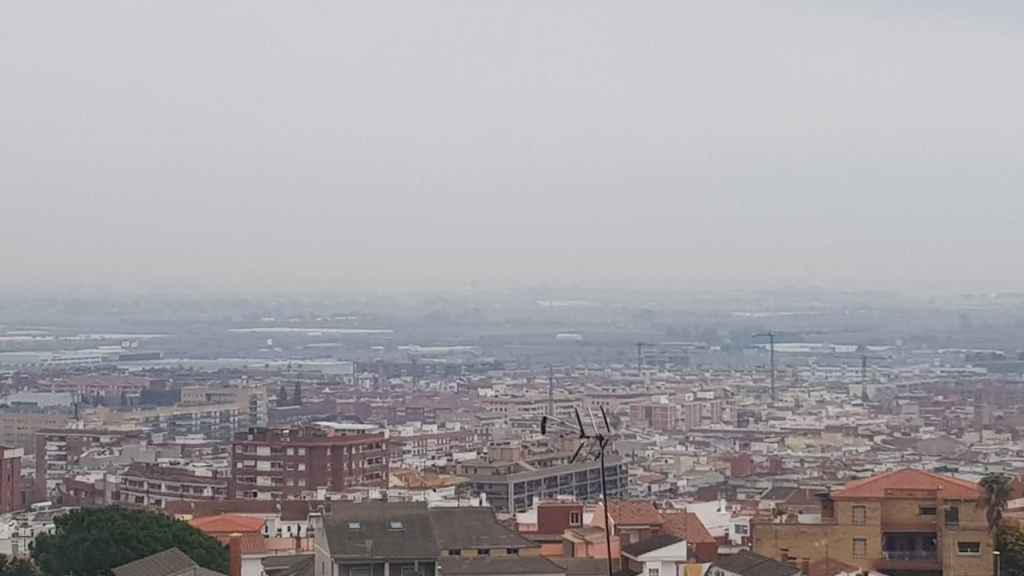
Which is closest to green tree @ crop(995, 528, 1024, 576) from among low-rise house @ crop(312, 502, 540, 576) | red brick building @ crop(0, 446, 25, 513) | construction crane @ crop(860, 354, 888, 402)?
low-rise house @ crop(312, 502, 540, 576)

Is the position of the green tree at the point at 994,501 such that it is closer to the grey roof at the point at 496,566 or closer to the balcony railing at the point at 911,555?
the balcony railing at the point at 911,555

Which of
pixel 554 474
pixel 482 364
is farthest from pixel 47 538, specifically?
pixel 482 364

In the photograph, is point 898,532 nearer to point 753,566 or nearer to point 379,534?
point 753,566

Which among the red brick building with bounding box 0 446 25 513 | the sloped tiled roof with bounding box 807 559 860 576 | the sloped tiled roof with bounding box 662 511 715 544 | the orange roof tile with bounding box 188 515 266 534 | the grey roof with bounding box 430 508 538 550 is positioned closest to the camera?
the grey roof with bounding box 430 508 538 550

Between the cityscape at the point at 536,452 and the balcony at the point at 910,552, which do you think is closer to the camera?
the cityscape at the point at 536,452

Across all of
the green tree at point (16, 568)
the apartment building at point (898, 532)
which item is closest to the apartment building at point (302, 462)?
the green tree at point (16, 568)

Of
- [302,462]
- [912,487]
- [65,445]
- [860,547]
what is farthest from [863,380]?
[860,547]

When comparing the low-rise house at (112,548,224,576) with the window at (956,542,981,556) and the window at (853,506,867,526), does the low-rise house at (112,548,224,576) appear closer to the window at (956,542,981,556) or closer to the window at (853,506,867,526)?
the window at (853,506,867,526)
